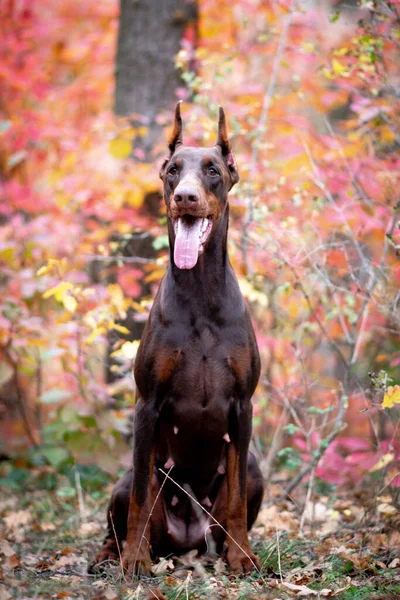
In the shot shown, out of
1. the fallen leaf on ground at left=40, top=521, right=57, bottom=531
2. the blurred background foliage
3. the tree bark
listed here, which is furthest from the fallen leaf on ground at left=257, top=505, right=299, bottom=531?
the tree bark

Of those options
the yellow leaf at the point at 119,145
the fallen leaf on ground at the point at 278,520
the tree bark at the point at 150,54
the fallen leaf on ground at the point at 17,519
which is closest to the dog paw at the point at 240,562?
the fallen leaf on ground at the point at 278,520

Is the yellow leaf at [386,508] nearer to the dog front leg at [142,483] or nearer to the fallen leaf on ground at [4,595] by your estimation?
the dog front leg at [142,483]

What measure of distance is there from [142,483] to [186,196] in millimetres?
1548

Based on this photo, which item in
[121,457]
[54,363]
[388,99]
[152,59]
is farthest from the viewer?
[54,363]

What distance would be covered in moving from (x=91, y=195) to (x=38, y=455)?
2.74 m

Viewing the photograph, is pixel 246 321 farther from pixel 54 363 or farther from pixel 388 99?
pixel 54 363

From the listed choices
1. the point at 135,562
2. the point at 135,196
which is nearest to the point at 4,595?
the point at 135,562

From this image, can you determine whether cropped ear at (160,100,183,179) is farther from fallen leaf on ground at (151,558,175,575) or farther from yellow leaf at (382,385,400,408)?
fallen leaf on ground at (151,558,175,575)

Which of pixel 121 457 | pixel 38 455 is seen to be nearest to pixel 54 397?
pixel 121 457

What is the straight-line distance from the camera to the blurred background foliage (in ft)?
17.5

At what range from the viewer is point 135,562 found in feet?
12.3

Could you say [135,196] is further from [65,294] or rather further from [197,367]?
[197,367]

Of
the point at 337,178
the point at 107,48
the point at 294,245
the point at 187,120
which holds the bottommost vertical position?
the point at 294,245

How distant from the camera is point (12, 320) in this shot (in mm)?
6332
